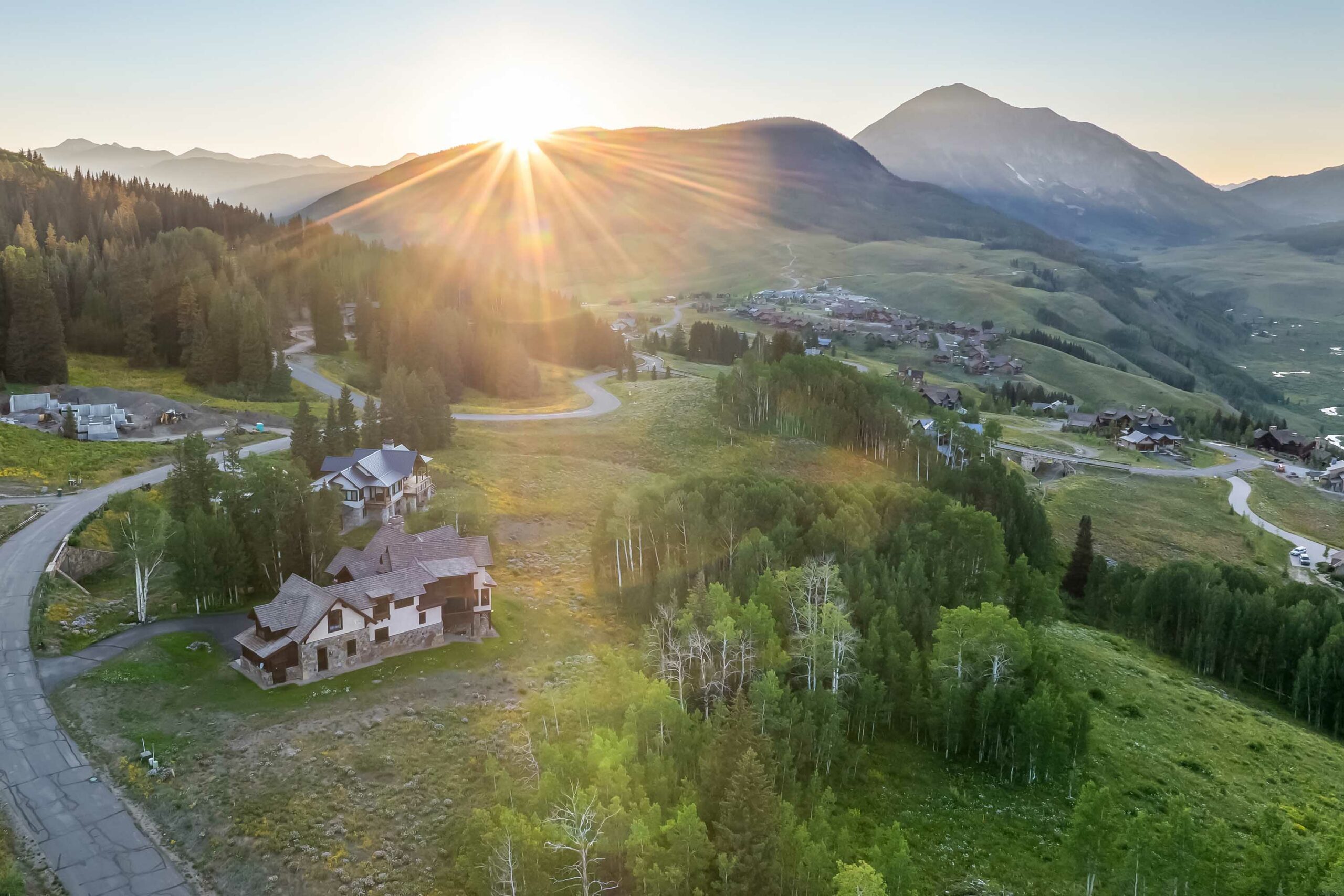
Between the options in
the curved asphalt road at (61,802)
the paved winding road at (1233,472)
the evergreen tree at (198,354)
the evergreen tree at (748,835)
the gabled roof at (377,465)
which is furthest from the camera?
the evergreen tree at (198,354)

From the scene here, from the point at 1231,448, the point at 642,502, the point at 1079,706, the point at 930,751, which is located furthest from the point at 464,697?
the point at 1231,448

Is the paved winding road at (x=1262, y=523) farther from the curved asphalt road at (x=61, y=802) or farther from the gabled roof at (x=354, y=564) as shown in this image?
the curved asphalt road at (x=61, y=802)

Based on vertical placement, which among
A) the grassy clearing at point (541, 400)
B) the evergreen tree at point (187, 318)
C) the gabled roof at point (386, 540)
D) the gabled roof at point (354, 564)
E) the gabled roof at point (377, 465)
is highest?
the evergreen tree at point (187, 318)

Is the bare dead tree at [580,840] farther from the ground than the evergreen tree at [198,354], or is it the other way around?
the evergreen tree at [198,354]

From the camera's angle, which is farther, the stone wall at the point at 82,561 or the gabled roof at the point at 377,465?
the gabled roof at the point at 377,465

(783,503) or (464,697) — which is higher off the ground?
(783,503)

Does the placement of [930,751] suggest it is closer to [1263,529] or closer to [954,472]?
[954,472]

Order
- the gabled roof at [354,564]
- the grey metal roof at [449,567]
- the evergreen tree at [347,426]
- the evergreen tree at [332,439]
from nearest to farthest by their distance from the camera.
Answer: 1. the grey metal roof at [449,567]
2. the gabled roof at [354,564]
3. the evergreen tree at [332,439]
4. the evergreen tree at [347,426]

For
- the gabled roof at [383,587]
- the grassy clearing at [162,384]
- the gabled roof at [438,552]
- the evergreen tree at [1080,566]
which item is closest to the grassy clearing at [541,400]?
the grassy clearing at [162,384]
